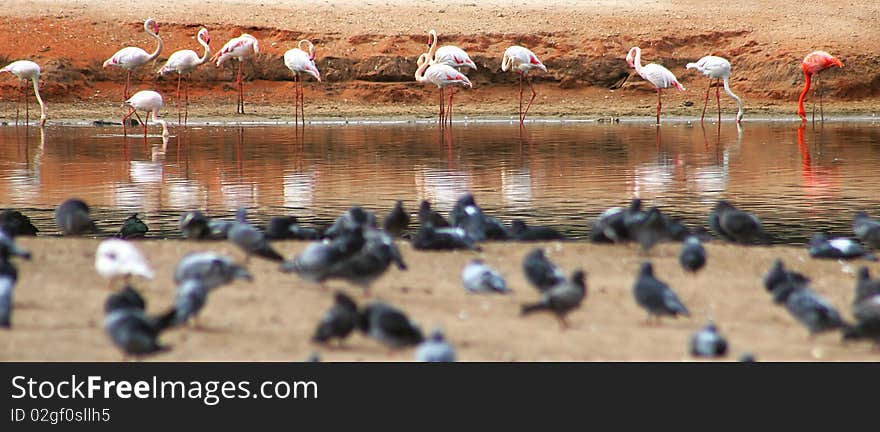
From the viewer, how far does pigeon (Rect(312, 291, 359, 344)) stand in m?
5.48

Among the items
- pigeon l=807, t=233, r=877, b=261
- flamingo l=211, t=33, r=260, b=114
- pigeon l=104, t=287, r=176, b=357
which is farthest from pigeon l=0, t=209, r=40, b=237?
flamingo l=211, t=33, r=260, b=114

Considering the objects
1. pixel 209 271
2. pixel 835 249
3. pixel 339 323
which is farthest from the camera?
pixel 835 249

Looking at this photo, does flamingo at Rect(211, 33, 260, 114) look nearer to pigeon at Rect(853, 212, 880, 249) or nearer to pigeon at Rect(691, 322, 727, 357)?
pigeon at Rect(853, 212, 880, 249)

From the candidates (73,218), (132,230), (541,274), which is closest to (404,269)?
(541,274)

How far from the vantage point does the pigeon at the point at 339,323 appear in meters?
5.48

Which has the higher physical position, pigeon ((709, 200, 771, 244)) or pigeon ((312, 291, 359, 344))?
pigeon ((709, 200, 771, 244))

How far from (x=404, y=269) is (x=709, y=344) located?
7.69 ft

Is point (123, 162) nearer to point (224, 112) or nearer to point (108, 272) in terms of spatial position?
point (108, 272)

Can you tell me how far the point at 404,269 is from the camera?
7273 millimetres

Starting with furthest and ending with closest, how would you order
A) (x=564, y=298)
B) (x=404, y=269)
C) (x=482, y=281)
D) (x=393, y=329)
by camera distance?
(x=404, y=269) → (x=482, y=281) → (x=564, y=298) → (x=393, y=329)

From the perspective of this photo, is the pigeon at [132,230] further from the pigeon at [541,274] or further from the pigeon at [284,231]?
the pigeon at [541,274]

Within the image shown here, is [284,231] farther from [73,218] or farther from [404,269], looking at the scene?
[404,269]

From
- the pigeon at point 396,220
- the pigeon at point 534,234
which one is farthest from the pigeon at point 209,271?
the pigeon at point 534,234

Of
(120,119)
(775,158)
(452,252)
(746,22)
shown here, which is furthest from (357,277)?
(746,22)
